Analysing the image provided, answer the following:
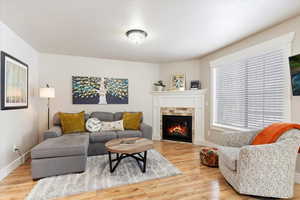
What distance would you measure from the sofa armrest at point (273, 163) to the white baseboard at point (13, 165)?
11.5 feet

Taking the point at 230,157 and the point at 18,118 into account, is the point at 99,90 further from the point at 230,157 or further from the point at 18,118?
the point at 230,157

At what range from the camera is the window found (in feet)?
7.80

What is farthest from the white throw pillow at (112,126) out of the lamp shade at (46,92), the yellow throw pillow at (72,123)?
the lamp shade at (46,92)

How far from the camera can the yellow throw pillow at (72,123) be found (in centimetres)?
339

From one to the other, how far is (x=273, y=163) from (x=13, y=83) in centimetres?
409

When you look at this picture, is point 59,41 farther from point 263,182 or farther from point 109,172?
point 263,182

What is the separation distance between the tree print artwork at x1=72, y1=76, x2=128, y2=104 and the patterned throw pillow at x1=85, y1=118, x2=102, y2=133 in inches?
29.2

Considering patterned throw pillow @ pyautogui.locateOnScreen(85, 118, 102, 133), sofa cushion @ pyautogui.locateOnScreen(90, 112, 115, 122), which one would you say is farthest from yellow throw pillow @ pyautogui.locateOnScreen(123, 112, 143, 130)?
patterned throw pillow @ pyautogui.locateOnScreen(85, 118, 102, 133)

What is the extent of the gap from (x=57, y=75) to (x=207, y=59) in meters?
4.06

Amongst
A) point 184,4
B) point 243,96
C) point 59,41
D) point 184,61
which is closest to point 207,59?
point 184,61

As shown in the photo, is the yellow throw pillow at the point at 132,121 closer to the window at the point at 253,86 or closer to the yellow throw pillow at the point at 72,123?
the yellow throw pillow at the point at 72,123

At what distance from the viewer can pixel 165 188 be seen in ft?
6.71

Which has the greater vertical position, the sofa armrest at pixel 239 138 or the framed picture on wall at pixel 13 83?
the framed picture on wall at pixel 13 83

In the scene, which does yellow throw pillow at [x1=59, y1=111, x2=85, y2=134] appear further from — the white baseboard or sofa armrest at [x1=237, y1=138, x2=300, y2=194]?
sofa armrest at [x1=237, y1=138, x2=300, y2=194]
